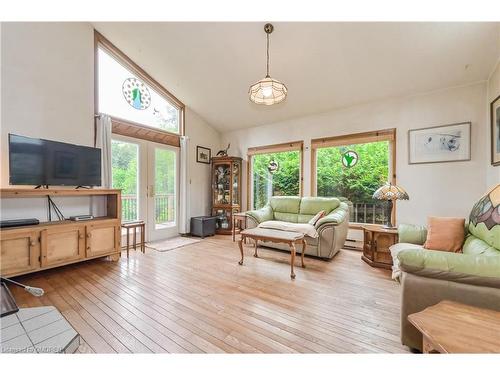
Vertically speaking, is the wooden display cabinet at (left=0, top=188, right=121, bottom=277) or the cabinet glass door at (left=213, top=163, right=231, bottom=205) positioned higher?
the cabinet glass door at (left=213, top=163, right=231, bottom=205)

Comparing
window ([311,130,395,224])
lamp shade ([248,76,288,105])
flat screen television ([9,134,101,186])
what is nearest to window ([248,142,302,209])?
window ([311,130,395,224])

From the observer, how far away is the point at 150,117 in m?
4.36

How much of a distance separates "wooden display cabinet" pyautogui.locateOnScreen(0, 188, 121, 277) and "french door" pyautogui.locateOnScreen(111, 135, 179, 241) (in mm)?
710

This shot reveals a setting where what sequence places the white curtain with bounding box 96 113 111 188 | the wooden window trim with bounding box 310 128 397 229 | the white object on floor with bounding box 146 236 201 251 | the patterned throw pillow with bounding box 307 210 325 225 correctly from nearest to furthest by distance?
the white curtain with bounding box 96 113 111 188 < the patterned throw pillow with bounding box 307 210 325 225 < the wooden window trim with bounding box 310 128 397 229 < the white object on floor with bounding box 146 236 201 251

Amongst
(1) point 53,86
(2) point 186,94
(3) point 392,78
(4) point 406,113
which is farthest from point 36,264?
(4) point 406,113

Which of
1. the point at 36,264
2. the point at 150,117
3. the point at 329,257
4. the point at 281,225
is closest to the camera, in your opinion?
the point at 36,264

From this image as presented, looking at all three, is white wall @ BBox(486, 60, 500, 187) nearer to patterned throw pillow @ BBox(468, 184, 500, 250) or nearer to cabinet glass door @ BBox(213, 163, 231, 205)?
patterned throw pillow @ BBox(468, 184, 500, 250)

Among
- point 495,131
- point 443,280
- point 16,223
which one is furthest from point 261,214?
point 495,131

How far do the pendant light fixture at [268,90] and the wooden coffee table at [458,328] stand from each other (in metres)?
2.25

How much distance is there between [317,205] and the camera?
155 inches

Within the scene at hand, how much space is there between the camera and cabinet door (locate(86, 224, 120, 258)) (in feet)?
9.54

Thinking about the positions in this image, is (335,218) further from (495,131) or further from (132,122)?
(132,122)
